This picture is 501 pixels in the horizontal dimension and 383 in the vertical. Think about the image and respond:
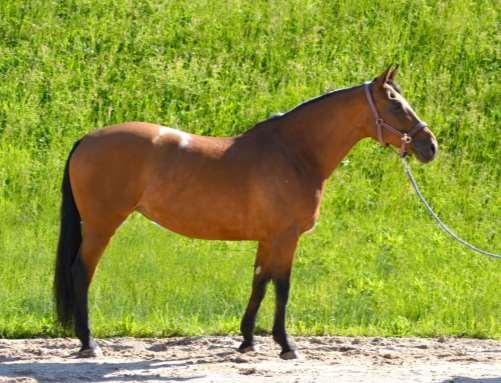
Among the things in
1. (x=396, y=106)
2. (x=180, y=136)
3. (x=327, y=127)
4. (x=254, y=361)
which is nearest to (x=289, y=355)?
(x=254, y=361)

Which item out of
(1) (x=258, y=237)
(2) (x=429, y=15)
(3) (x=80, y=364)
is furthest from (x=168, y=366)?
(2) (x=429, y=15)

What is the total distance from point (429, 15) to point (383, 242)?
6302 millimetres

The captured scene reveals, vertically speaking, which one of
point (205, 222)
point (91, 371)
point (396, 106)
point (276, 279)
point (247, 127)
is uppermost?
point (247, 127)

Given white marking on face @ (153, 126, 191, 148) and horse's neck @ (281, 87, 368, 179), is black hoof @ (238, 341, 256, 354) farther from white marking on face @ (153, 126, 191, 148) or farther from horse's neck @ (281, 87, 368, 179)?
white marking on face @ (153, 126, 191, 148)

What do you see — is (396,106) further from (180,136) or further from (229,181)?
(180,136)

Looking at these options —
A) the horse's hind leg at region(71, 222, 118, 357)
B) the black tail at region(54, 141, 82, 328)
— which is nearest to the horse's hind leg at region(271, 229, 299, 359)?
the horse's hind leg at region(71, 222, 118, 357)

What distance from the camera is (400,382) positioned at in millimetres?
8078

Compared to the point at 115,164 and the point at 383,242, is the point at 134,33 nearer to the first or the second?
the point at 383,242

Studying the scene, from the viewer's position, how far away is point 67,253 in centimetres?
911

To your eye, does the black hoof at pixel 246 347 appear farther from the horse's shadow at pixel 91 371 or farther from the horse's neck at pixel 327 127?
the horse's neck at pixel 327 127

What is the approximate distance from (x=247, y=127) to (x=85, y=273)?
6.78 m

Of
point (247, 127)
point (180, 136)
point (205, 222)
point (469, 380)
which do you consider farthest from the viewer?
point (247, 127)

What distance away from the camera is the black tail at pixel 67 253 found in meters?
9.05

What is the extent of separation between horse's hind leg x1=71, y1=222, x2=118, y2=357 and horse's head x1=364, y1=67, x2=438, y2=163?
2.28 metres
